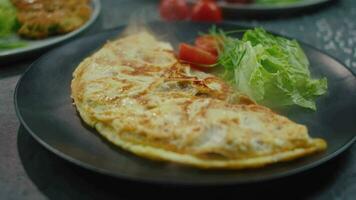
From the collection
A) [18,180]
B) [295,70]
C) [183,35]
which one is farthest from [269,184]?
[183,35]

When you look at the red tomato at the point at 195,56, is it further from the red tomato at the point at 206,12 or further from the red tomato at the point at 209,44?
the red tomato at the point at 206,12

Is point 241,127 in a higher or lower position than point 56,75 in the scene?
higher

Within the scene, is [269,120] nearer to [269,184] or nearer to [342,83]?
[269,184]

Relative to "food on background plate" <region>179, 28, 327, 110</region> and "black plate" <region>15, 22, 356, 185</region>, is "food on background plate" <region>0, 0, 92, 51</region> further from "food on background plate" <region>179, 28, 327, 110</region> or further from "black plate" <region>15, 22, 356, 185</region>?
"food on background plate" <region>179, 28, 327, 110</region>

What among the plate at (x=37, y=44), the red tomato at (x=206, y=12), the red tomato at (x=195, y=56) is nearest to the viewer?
the red tomato at (x=195, y=56)

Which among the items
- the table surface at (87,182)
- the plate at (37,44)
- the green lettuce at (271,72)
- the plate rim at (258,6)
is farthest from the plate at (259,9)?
the table surface at (87,182)

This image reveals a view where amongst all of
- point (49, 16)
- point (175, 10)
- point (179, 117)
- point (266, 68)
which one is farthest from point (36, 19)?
point (179, 117)

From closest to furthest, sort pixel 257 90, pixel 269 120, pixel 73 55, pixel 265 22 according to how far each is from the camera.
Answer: pixel 269 120
pixel 257 90
pixel 73 55
pixel 265 22
